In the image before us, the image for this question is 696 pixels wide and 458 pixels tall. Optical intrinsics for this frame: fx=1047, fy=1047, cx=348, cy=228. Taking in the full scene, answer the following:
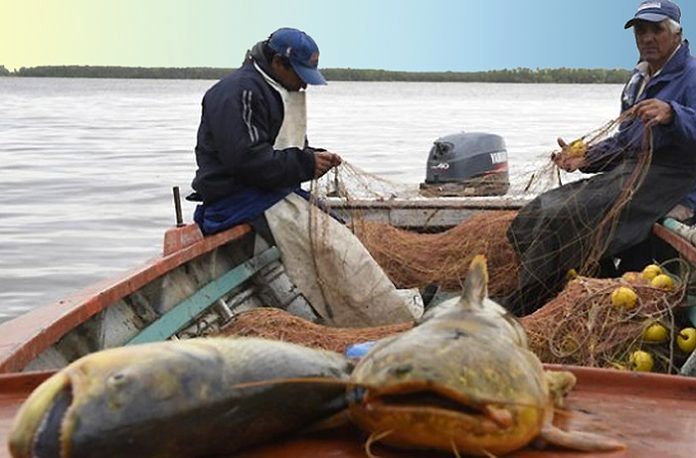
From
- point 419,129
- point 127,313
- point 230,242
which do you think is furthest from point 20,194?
point 419,129

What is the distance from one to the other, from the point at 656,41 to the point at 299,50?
2.51 metres

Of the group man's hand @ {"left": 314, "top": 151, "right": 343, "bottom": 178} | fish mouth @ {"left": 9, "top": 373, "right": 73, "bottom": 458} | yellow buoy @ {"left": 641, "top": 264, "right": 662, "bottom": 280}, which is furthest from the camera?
man's hand @ {"left": 314, "top": 151, "right": 343, "bottom": 178}

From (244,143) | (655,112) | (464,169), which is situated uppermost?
(655,112)

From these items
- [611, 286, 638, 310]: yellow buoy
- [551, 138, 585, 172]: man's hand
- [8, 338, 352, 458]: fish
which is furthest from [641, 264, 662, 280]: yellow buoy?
[8, 338, 352, 458]: fish

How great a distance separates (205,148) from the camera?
22.5 feet

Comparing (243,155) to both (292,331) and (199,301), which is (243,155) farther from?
(292,331)

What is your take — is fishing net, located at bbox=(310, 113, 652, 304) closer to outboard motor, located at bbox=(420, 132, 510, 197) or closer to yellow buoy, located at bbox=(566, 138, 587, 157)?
yellow buoy, located at bbox=(566, 138, 587, 157)

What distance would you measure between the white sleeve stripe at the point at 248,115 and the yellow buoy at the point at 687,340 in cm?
279

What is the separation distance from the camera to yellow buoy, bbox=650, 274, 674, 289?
19.6 feet

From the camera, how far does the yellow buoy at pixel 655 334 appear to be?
567 centimetres

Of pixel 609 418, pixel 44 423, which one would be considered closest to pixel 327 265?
pixel 609 418

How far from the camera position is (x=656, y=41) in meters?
7.26

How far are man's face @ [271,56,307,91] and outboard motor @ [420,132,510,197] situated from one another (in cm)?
374

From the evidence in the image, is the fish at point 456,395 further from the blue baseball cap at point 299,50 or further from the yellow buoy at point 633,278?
the blue baseball cap at point 299,50
